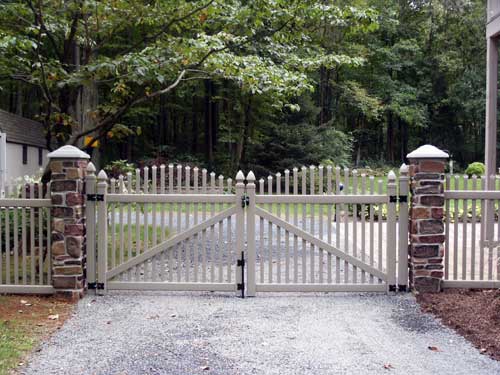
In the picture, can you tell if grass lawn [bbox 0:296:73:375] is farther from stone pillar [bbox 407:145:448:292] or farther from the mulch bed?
stone pillar [bbox 407:145:448:292]

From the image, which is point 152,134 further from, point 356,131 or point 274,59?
point 274,59

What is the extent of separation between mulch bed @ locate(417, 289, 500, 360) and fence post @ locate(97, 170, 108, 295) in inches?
138

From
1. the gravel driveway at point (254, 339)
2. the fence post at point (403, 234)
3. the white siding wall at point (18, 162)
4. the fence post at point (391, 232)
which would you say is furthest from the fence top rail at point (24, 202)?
the white siding wall at point (18, 162)

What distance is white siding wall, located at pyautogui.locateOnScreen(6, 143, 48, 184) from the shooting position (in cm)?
1691

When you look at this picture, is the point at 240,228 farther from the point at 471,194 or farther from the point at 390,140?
the point at 390,140

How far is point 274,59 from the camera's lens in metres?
9.79

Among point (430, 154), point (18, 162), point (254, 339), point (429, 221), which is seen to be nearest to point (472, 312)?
point (429, 221)

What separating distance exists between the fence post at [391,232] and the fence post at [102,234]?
10.4ft

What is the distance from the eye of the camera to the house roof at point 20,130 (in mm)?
16766

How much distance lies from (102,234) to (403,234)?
11.2 feet

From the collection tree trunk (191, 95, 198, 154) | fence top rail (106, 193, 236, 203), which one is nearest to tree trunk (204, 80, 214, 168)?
tree trunk (191, 95, 198, 154)

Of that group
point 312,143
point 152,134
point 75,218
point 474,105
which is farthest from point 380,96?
point 75,218

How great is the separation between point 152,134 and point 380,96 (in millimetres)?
13632

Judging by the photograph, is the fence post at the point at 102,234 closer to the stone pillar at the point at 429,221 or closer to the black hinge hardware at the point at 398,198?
the black hinge hardware at the point at 398,198
